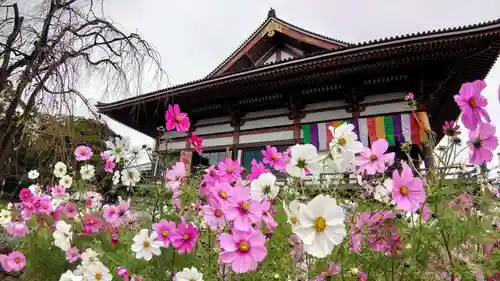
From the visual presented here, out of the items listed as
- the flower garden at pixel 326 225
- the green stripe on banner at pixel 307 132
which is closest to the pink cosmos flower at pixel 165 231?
the flower garden at pixel 326 225

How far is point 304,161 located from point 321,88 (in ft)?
19.1

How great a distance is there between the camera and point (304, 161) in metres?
0.82

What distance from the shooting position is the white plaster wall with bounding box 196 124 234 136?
7.87 m

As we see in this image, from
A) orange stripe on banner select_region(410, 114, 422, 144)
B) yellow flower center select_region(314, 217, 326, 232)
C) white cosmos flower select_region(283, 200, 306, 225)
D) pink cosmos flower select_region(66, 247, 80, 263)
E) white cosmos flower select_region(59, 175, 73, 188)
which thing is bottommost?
pink cosmos flower select_region(66, 247, 80, 263)

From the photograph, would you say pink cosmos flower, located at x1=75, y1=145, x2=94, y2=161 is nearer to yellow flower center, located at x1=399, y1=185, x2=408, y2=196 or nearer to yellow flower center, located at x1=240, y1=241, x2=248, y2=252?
yellow flower center, located at x1=240, y1=241, x2=248, y2=252

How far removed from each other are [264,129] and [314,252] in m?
6.73

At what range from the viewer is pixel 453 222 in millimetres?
706

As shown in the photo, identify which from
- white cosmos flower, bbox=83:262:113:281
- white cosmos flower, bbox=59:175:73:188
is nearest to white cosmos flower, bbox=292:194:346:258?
white cosmos flower, bbox=83:262:113:281

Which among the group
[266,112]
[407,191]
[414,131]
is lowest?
[407,191]

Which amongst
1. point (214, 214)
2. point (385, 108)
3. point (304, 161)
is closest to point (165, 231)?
point (214, 214)

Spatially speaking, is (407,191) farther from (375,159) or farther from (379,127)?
(379,127)

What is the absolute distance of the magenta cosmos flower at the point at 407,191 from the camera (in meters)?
0.66

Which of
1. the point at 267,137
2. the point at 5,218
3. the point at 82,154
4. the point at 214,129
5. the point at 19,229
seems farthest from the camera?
the point at 214,129

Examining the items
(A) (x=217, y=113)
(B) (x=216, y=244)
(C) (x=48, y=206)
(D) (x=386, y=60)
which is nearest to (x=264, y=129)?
(A) (x=217, y=113)
